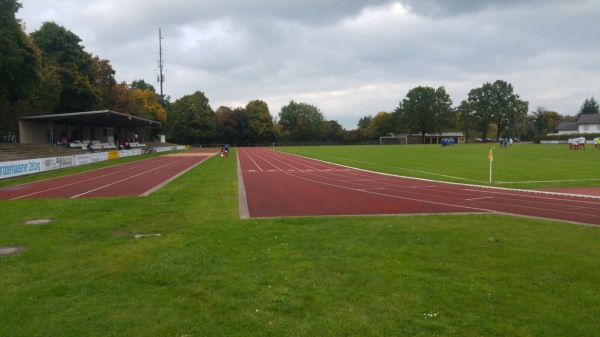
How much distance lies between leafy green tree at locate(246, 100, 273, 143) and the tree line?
10.3 inches

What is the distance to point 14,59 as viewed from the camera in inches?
1197

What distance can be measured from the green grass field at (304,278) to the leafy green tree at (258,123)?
9861 cm

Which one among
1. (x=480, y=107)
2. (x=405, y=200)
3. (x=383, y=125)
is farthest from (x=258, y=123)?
(x=405, y=200)

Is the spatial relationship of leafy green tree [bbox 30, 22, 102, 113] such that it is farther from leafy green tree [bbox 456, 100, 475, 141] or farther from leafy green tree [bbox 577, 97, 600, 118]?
leafy green tree [bbox 577, 97, 600, 118]

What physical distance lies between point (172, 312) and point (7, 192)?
55.3 feet

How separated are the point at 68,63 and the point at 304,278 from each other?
55.7 meters

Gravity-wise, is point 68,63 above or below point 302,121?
above

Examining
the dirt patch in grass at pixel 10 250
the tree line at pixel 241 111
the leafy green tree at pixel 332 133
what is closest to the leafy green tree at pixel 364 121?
the tree line at pixel 241 111

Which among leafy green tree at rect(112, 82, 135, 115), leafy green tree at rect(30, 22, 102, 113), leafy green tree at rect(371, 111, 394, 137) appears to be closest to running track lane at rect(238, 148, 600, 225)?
leafy green tree at rect(30, 22, 102, 113)

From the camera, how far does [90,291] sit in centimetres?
547

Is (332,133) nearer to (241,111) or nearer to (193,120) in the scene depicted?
(241,111)

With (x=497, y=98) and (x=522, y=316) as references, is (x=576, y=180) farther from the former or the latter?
(x=497, y=98)

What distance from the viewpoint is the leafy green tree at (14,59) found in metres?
30.2

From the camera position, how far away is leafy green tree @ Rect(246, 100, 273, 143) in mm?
107812
